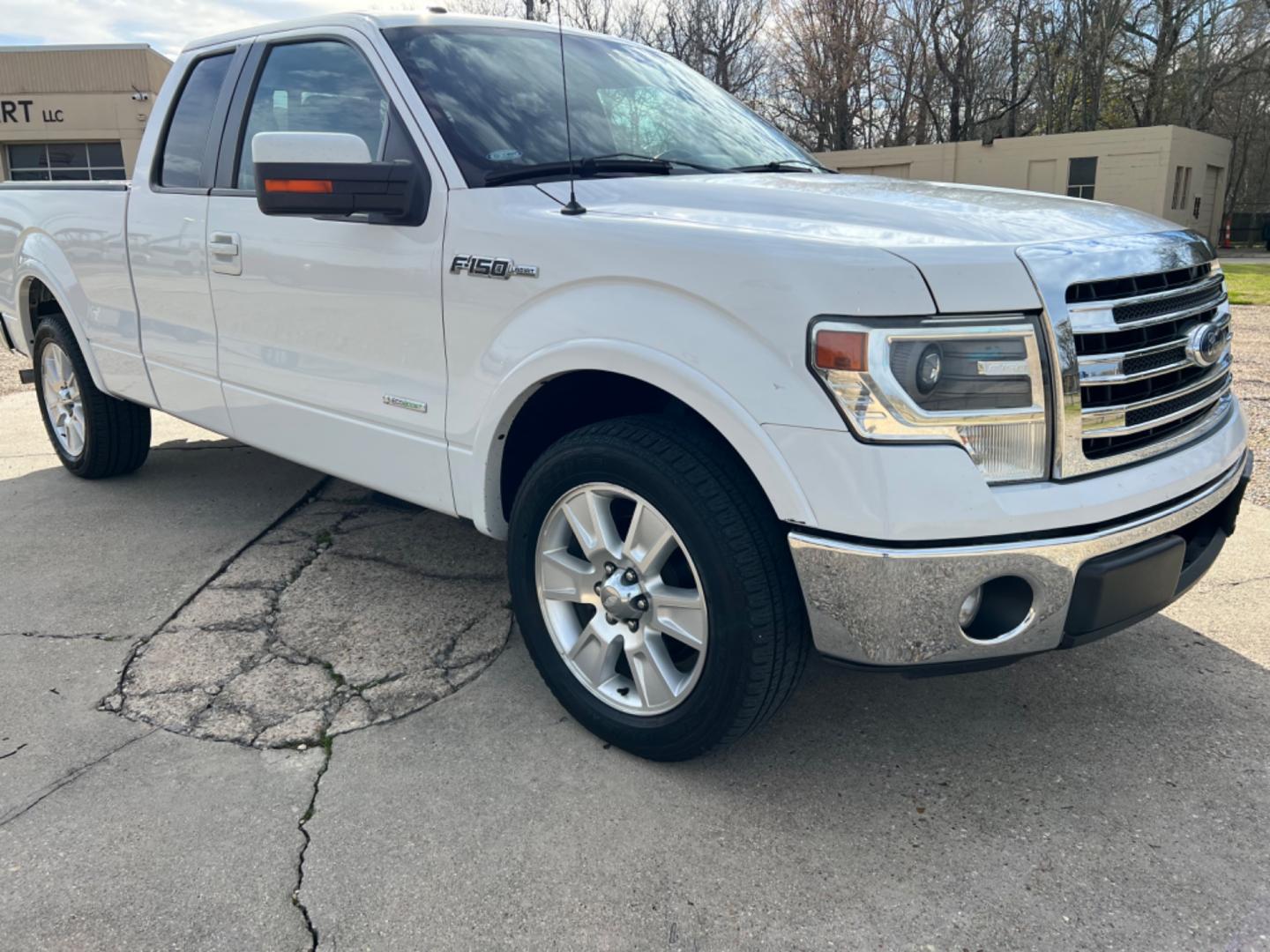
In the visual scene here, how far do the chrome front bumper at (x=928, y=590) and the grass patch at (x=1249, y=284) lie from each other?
1324cm

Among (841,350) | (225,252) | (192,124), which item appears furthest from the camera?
(192,124)

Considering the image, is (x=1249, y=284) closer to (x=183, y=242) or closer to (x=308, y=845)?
(x=183, y=242)

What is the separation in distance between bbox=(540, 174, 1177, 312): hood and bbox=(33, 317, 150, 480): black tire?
333 centimetres

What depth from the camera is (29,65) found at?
31016mm

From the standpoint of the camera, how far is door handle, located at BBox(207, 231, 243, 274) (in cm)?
364

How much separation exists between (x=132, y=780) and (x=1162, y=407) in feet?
9.01

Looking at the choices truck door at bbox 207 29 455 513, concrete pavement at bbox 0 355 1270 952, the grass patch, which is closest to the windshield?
truck door at bbox 207 29 455 513

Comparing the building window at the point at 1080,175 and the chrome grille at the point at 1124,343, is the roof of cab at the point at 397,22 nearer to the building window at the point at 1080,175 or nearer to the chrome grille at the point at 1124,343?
the chrome grille at the point at 1124,343

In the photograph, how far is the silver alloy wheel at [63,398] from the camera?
522cm

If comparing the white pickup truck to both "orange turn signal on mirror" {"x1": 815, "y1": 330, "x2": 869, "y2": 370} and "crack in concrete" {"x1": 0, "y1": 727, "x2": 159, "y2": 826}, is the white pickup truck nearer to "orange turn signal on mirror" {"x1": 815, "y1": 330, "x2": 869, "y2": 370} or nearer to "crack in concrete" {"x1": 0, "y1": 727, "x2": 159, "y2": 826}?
"orange turn signal on mirror" {"x1": 815, "y1": 330, "x2": 869, "y2": 370}

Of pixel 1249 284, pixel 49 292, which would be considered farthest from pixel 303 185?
pixel 1249 284

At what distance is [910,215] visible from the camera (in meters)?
2.39

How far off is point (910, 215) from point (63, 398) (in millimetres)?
4710

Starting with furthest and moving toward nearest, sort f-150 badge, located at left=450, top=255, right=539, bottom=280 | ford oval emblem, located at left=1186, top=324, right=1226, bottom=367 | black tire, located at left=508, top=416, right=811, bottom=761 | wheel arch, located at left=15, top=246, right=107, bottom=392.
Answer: wheel arch, located at left=15, top=246, right=107, bottom=392, f-150 badge, located at left=450, top=255, right=539, bottom=280, ford oval emblem, located at left=1186, top=324, right=1226, bottom=367, black tire, located at left=508, top=416, right=811, bottom=761
